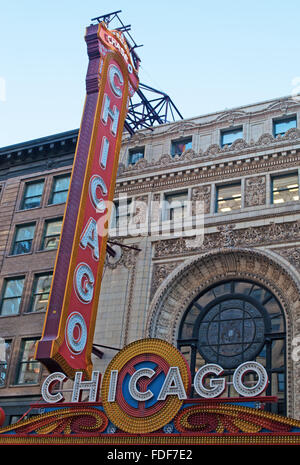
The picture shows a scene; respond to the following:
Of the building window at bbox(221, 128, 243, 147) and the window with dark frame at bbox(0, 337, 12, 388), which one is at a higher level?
the building window at bbox(221, 128, 243, 147)

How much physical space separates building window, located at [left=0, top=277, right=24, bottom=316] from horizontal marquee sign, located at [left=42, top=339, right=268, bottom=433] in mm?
10962

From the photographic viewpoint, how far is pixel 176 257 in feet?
89.9

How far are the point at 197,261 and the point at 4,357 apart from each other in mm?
10347

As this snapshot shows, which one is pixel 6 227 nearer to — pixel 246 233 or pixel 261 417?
pixel 246 233

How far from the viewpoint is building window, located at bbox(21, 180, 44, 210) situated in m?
34.2

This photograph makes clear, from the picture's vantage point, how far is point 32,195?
113 ft

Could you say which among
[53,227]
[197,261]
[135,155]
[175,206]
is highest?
[135,155]

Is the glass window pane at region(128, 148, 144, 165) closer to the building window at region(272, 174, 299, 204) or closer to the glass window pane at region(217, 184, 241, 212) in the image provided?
the glass window pane at region(217, 184, 241, 212)

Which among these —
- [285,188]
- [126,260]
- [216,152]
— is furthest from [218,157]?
[126,260]

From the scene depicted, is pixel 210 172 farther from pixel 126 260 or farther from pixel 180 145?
pixel 126 260

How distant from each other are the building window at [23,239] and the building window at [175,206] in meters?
8.07

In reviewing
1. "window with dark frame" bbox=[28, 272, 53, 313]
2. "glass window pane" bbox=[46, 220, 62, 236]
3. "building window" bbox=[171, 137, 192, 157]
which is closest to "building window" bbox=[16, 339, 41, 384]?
"window with dark frame" bbox=[28, 272, 53, 313]

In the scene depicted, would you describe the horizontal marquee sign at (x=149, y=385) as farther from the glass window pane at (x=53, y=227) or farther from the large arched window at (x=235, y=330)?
the glass window pane at (x=53, y=227)

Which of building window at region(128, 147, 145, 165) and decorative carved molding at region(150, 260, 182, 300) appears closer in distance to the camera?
decorative carved molding at region(150, 260, 182, 300)
